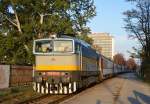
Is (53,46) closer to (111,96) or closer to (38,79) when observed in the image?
(38,79)

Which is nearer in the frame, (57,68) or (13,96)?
(13,96)

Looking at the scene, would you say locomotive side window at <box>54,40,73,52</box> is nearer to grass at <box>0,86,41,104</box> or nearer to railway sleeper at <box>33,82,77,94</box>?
railway sleeper at <box>33,82,77,94</box>

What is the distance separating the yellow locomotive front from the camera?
25.1 meters

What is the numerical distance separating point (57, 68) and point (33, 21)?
84.6 feet

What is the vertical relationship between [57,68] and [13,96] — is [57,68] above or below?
above

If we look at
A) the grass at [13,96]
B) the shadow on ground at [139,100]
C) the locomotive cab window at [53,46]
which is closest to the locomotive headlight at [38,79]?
the grass at [13,96]

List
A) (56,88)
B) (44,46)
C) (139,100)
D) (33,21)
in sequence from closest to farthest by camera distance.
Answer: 1. (139,100)
2. (56,88)
3. (44,46)
4. (33,21)

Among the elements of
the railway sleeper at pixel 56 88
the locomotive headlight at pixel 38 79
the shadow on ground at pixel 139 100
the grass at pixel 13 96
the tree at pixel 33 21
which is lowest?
the shadow on ground at pixel 139 100

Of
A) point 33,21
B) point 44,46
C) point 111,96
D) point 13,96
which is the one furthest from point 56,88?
point 33,21

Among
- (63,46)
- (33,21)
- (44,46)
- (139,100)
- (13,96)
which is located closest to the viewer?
(139,100)

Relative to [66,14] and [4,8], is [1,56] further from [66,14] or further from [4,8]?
[66,14]

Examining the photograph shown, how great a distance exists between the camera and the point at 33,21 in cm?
5034

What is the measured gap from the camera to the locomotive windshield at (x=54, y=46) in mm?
25312

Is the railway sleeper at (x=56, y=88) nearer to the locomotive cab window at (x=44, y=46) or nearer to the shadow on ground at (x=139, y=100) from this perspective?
the locomotive cab window at (x=44, y=46)
